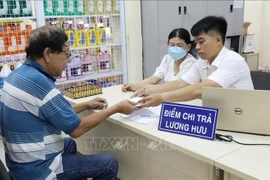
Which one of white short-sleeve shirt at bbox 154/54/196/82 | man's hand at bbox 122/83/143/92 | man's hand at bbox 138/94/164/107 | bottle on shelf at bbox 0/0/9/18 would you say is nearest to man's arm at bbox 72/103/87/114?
man's hand at bbox 138/94/164/107

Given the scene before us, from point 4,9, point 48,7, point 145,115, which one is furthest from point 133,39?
point 145,115

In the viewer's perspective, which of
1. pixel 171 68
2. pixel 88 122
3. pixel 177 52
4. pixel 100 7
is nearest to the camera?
pixel 88 122

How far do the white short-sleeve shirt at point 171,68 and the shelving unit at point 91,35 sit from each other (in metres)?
A: 1.20

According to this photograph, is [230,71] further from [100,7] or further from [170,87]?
[100,7]

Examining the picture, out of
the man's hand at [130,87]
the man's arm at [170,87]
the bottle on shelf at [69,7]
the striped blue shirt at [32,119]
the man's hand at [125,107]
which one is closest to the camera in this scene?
the striped blue shirt at [32,119]

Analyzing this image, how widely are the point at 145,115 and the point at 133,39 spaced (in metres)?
2.29

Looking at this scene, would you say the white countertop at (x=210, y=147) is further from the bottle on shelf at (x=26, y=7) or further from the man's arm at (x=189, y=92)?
the bottle on shelf at (x=26, y=7)

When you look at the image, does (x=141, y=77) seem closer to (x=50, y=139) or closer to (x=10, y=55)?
(x=10, y=55)

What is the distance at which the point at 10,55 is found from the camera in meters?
3.04

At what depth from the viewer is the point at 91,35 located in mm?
3543

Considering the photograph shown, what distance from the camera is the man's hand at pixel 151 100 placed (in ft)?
5.58

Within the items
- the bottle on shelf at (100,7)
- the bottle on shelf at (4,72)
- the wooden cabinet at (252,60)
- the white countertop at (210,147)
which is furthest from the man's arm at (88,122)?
the wooden cabinet at (252,60)

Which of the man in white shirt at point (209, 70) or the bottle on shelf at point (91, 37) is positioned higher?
the bottle on shelf at point (91, 37)

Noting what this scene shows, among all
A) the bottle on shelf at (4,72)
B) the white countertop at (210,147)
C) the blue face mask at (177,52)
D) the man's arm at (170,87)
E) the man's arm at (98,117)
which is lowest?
the white countertop at (210,147)
